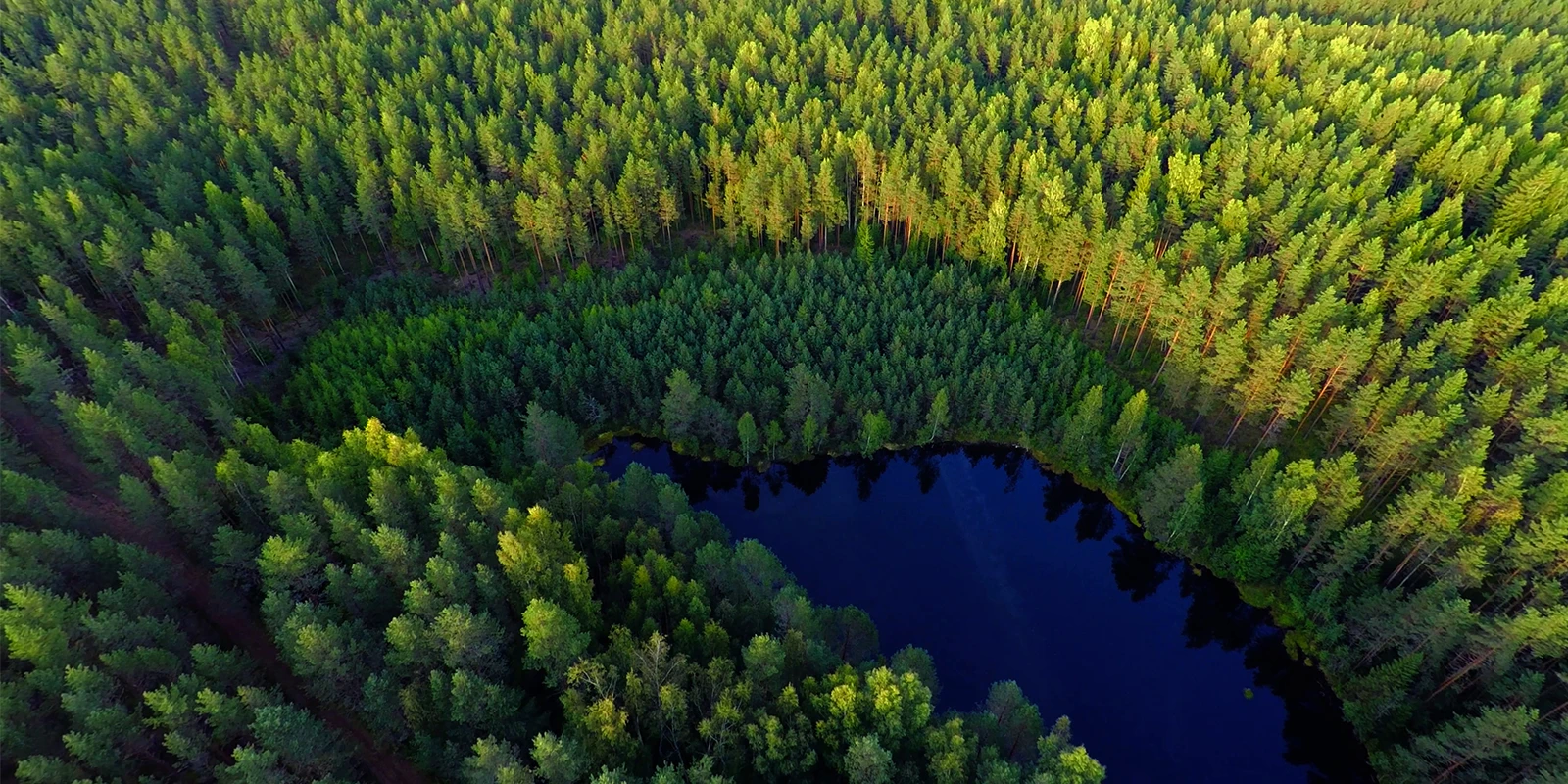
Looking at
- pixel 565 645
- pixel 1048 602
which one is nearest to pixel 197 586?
pixel 565 645

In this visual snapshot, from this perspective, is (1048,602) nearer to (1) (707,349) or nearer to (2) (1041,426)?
(2) (1041,426)

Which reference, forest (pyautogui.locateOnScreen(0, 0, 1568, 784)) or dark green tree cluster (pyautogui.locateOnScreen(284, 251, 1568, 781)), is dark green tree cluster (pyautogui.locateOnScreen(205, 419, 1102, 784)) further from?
dark green tree cluster (pyautogui.locateOnScreen(284, 251, 1568, 781))

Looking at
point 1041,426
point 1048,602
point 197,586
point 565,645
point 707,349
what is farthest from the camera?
point 707,349

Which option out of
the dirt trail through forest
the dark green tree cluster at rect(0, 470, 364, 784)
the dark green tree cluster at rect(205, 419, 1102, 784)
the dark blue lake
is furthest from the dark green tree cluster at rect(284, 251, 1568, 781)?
the dark green tree cluster at rect(0, 470, 364, 784)

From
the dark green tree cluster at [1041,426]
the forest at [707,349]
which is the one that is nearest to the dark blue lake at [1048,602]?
the dark green tree cluster at [1041,426]

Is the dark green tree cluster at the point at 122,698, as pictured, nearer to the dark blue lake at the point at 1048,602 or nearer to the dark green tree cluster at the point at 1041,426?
the dark green tree cluster at the point at 1041,426
